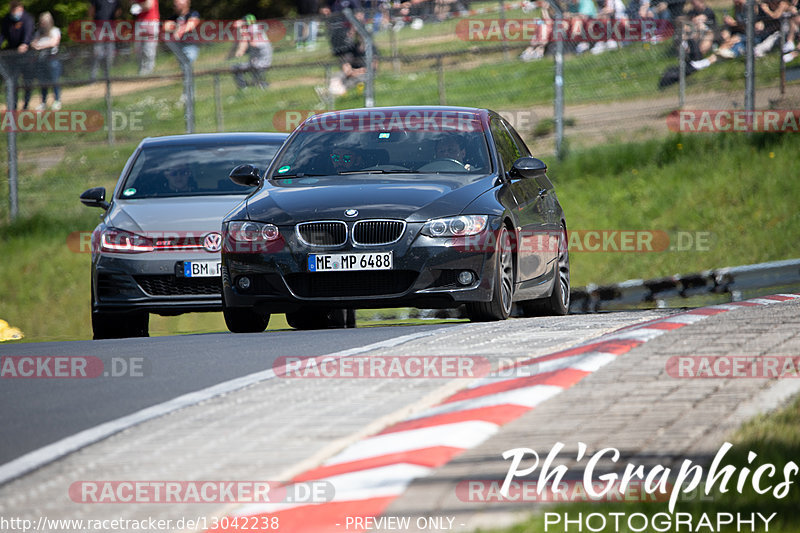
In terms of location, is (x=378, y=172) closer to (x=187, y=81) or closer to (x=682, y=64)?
(x=187, y=81)

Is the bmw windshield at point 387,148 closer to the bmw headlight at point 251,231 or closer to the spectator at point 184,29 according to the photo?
the bmw headlight at point 251,231

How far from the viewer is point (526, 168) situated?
11.0 meters

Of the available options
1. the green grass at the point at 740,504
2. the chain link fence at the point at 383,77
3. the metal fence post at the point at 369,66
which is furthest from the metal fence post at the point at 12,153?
the green grass at the point at 740,504

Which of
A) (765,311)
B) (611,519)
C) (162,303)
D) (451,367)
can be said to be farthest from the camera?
(162,303)

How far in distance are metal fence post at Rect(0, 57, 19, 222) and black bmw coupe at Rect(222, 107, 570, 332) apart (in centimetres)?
1263

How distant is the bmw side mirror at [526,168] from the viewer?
11000mm

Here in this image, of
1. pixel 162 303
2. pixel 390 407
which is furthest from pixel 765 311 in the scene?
pixel 162 303

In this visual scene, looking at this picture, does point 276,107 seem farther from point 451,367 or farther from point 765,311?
→ point 451,367

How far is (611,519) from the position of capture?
414 centimetres

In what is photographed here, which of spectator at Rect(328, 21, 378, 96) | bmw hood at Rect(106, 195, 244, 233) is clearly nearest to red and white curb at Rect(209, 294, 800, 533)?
bmw hood at Rect(106, 195, 244, 233)

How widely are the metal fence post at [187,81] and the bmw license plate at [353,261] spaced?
12.1 metres

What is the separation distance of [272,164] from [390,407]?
5.44m

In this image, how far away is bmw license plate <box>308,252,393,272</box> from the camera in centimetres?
988

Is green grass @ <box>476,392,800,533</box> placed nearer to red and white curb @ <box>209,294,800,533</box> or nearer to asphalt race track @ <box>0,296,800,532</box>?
asphalt race track @ <box>0,296,800,532</box>
